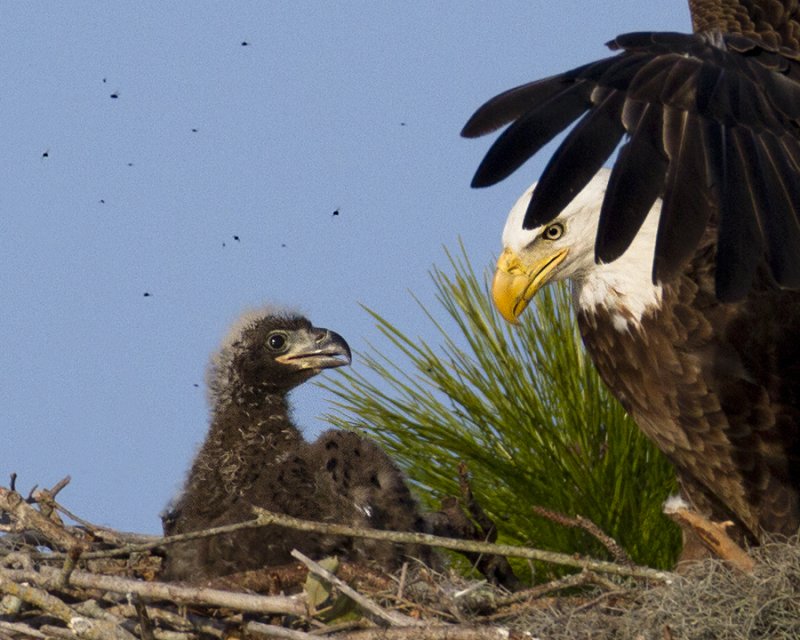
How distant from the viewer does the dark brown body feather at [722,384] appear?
15.5ft

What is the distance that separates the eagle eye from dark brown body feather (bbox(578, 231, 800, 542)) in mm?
1001

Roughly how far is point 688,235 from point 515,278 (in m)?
1.28

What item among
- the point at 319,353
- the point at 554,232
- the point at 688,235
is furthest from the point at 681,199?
the point at 319,353

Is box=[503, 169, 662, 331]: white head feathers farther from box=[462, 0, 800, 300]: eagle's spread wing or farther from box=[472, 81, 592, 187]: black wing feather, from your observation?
box=[472, 81, 592, 187]: black wing feather

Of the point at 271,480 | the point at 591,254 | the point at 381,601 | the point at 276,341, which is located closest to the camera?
A: the point at 381,601

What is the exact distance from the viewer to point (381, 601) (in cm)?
447

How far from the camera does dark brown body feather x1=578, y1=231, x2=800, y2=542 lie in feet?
15.5

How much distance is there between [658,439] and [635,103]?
1.47 metres

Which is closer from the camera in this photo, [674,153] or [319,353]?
[674,153]

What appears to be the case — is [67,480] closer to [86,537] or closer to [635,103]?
[86,537]

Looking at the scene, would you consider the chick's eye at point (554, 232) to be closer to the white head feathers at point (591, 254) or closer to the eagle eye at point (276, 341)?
the white head feathers at point (591, 254)

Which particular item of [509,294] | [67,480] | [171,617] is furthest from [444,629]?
[67,480]

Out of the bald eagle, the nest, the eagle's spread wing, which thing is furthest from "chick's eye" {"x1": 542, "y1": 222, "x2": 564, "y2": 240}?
the nest

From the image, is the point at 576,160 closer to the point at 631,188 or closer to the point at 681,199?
the point at 631,188
